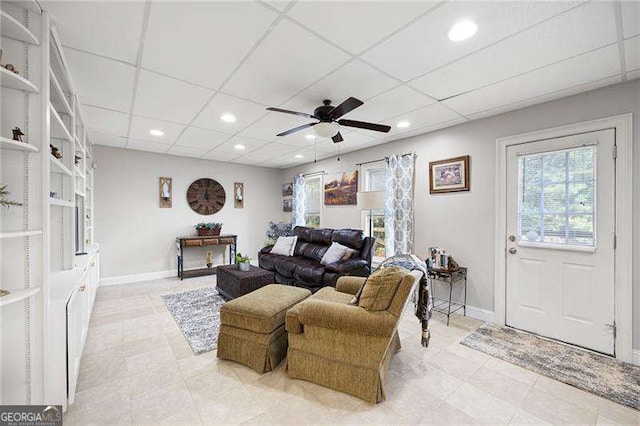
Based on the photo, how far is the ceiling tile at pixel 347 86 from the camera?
232 cm

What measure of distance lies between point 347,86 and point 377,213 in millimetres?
2682

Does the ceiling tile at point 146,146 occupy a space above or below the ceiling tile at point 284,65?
above

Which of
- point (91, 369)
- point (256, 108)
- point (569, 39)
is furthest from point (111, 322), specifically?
point (569, 39)

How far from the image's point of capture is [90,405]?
188cm

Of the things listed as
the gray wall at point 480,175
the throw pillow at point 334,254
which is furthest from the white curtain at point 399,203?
the throw pillow at point 334,254

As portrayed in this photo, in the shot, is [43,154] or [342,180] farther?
[342,180]

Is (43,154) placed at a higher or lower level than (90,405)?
higher

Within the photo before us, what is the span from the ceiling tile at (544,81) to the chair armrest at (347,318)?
7.88 feet

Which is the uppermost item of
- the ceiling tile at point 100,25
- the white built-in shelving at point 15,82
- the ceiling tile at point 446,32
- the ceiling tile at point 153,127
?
the ceiling tile at point 100,25

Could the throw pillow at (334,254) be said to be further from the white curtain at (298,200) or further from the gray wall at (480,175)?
the white curtain at (298,200)

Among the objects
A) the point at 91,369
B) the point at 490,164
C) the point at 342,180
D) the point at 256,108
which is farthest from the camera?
the point at 342,180

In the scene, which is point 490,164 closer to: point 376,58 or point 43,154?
point 376,58

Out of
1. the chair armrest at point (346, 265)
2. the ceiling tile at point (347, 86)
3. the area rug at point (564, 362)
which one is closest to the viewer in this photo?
the area rug at point (564, 362)

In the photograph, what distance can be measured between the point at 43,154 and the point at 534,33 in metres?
3.29
